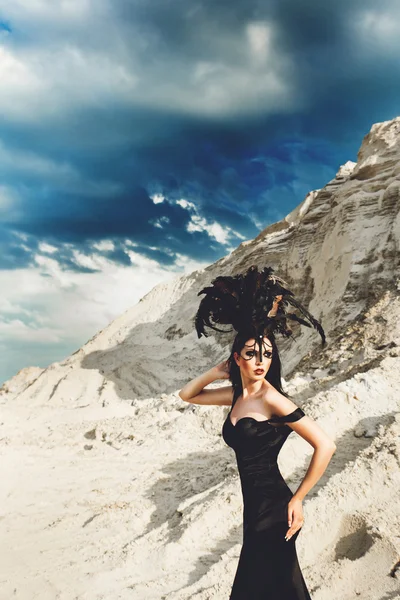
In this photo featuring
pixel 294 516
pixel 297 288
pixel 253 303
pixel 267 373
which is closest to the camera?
pixel 294 516

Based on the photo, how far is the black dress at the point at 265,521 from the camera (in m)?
2.33

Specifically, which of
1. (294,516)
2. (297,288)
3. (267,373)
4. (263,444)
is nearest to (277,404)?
(263,444)

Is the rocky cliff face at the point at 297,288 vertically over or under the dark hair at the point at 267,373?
over

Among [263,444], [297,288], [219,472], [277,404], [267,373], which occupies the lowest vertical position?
[263,444]

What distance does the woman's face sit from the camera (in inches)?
98.6

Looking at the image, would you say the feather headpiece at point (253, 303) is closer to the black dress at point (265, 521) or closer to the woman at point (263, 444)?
the woman at point (263, 444)

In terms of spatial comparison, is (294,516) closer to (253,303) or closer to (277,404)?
(277,404)

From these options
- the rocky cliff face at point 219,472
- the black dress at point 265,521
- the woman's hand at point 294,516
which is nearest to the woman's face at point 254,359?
the black dress at point 265,521

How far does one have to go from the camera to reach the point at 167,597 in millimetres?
4402

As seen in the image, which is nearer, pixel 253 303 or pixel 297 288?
pixel 253 303

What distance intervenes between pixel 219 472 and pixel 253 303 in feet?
18.8

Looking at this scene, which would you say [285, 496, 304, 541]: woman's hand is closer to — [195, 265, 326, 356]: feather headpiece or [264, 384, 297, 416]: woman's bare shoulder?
[264, 384, 297, 416]: woman's bare shoulder

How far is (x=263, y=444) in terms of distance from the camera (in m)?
2.44

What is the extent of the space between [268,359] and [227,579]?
2767 mm
